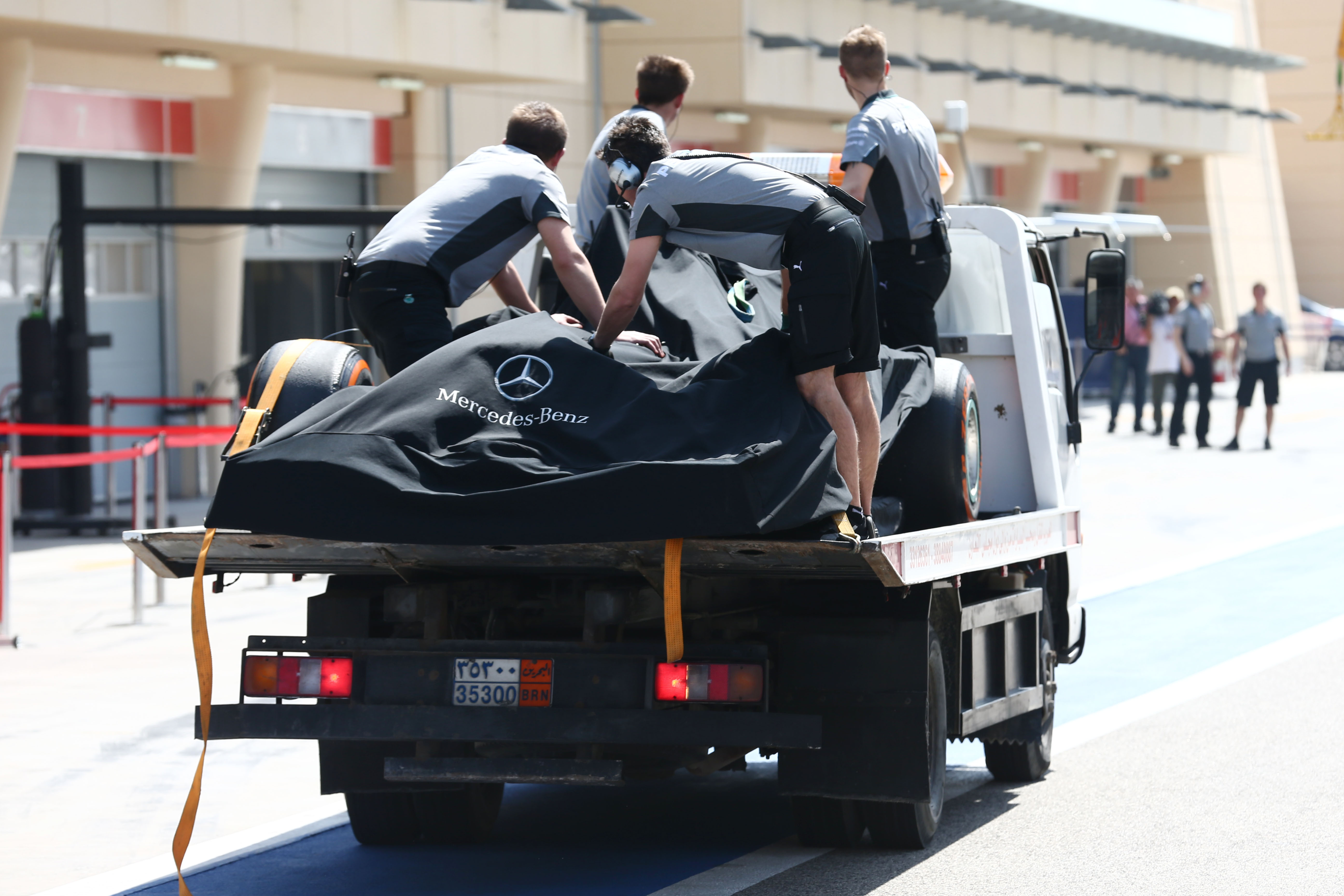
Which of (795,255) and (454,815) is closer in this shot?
(795,255)

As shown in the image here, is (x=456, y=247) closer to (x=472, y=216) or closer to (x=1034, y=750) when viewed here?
(x=472, y=216)

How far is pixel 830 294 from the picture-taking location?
603cm

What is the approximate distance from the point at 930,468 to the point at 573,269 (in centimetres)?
140

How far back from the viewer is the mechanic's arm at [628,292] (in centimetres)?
620

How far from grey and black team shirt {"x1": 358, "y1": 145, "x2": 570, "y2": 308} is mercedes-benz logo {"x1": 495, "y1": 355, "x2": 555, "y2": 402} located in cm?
106

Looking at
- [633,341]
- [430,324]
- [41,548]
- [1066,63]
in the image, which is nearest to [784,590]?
[633,341]

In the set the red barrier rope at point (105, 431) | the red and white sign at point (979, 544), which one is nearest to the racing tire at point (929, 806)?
the red and white sign at point (979, 544)

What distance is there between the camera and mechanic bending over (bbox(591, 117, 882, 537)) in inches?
236

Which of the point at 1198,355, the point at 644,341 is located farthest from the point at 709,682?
the point at 1198,355

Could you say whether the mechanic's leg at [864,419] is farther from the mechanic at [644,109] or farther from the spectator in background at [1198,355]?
the spectator in background at [1198,355]

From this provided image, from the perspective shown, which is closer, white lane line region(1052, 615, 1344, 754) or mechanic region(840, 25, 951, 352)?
mechanic region(840, 25, 951, 352)

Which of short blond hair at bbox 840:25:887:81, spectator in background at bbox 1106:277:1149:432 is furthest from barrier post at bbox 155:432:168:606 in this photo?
spectator in background at bbox 1106:277:1149:432

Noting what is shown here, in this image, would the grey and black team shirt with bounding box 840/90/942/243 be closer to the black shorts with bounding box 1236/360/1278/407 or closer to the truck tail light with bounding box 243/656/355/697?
the truck tail light with bounding box 243/656/355/697

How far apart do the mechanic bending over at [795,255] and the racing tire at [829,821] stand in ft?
3.23
